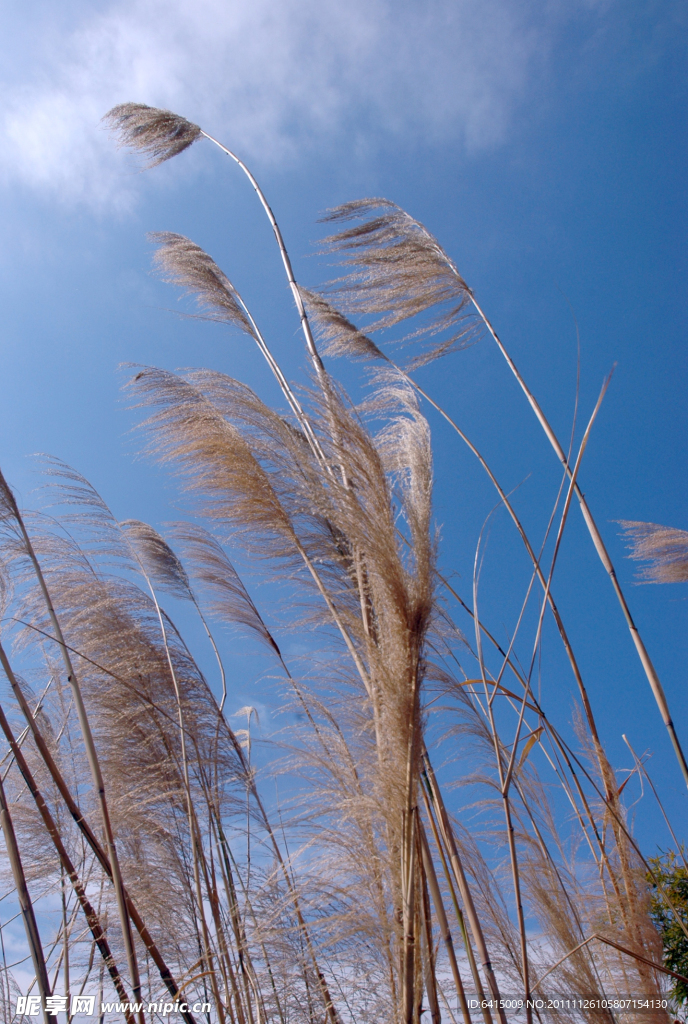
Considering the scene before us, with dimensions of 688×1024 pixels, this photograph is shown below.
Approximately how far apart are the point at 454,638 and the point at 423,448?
0.76 m

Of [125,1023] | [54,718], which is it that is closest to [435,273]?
[125,1023]

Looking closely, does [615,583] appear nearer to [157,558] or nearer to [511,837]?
[511,837]

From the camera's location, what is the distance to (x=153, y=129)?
320cm

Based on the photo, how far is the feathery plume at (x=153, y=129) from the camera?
10.4 feet

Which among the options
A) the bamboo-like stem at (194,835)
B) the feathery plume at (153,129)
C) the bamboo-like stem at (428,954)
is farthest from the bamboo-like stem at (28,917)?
the feathery plume at (153,129)

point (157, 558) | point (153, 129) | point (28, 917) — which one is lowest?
point (28, 917)

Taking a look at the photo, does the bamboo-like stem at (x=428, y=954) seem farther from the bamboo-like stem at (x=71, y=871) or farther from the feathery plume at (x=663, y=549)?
the feathery plume at (x=663, y=549)

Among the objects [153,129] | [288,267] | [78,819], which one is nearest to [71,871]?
[78,819]

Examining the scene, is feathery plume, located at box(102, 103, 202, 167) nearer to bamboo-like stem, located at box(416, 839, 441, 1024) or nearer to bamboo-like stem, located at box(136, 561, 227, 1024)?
bamboo-like stem, located at box(136, 561, 227, 1024)

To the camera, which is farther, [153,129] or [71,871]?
[153,129]

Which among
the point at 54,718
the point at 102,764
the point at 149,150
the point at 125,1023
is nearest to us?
the point at 125,1023

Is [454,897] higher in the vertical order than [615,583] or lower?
lower

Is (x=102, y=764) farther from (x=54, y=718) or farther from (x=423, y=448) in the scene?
(x=423, y=448)

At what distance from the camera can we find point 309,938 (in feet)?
4.66
